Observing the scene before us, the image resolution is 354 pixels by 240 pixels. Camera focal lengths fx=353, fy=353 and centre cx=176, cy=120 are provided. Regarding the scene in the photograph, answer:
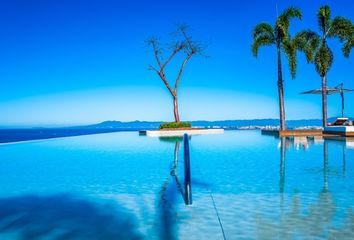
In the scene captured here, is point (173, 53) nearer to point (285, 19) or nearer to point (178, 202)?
point (285, 19)

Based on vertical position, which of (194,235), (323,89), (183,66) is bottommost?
(194,235)

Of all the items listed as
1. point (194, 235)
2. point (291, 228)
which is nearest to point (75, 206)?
point (194, 235)

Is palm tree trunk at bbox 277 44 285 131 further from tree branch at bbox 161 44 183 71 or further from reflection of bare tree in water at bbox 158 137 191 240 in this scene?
reflection of bare tree in water at bbox 158 137 191 240

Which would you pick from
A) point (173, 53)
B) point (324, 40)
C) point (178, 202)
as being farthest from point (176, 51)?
point (178, 202)

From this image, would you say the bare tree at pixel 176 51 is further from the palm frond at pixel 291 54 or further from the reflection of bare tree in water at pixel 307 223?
the reflection of bare tree in water at pixel 307 223

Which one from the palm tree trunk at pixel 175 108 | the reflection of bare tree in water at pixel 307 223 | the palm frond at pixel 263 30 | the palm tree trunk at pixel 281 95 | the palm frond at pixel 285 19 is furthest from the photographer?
the palm tree trunk at pixel 175 108

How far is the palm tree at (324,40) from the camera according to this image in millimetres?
26188

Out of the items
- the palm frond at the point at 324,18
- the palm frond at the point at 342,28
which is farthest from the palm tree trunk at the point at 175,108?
the palm frond at the point at 342,28

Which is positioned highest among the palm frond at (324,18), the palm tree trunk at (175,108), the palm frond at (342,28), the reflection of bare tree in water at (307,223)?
the palm frond at (324,18)

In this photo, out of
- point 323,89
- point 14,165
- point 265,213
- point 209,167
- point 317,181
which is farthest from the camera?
point 323,89

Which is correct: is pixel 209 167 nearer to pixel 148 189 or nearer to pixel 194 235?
pixel 148 189

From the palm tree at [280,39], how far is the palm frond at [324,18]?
2.09 meters

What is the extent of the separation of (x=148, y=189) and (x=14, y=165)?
21.3ft

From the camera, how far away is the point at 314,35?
27.4m
